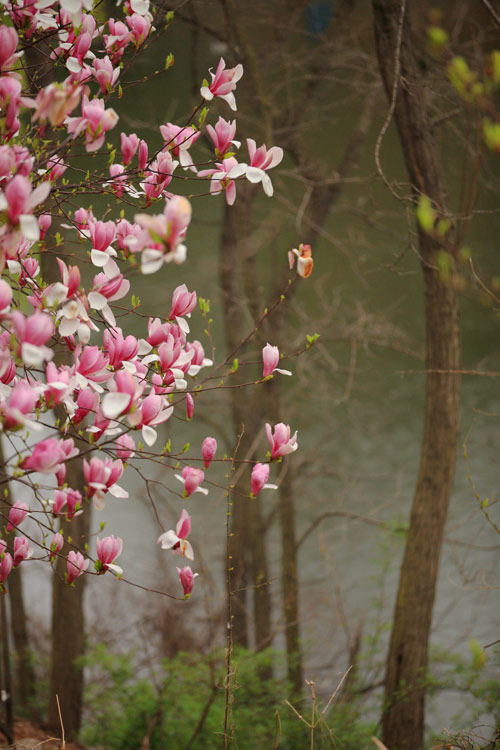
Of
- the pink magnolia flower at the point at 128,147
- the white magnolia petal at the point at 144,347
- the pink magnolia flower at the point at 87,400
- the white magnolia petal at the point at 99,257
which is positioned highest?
the pink magnolia flower at the point at 128,147

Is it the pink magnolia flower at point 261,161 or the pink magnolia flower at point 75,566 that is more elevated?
the pink magnolia flower at point 261,161

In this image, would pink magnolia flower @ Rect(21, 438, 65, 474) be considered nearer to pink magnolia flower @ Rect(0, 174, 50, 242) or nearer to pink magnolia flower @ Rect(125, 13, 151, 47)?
pink magnolia flower @ Rect(0, 174, 50, 242)

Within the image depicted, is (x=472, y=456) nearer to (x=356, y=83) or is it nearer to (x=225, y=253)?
(x=225, y=253)

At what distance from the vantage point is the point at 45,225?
154 centimetres

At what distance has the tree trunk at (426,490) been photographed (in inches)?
113

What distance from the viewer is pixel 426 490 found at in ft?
9.82

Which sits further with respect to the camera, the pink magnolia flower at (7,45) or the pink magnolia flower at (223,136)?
the pink magnolia flower at (223,136)

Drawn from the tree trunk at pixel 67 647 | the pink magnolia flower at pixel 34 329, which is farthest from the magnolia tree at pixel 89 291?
the tree trunk at pixel 67 647

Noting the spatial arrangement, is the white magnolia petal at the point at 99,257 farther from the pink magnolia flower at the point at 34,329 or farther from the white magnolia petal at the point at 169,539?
the white magnolia petal at the point at 169,539

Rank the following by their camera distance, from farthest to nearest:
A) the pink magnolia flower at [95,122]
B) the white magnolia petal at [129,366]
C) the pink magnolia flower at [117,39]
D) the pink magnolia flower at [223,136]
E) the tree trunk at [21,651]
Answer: the tree trunk at [21,651]
the pink magnolia flower at [117,39]
the pink magnolia flower at [223,136]
the white magnolia petal at [129,366]
the pink magnolia flower at [95,122]

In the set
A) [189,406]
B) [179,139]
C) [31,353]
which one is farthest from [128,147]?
[31,353]

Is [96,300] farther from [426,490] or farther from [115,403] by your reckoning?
[426,490]

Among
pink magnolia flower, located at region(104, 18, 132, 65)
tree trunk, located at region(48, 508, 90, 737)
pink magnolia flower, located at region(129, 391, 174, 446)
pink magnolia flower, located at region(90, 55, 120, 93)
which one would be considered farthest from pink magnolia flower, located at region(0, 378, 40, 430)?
tree trunk, located at region(48, 508, 90, 737)

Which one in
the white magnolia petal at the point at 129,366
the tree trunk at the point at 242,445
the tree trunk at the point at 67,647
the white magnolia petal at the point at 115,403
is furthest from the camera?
the tree trunk at the point at 242,445
